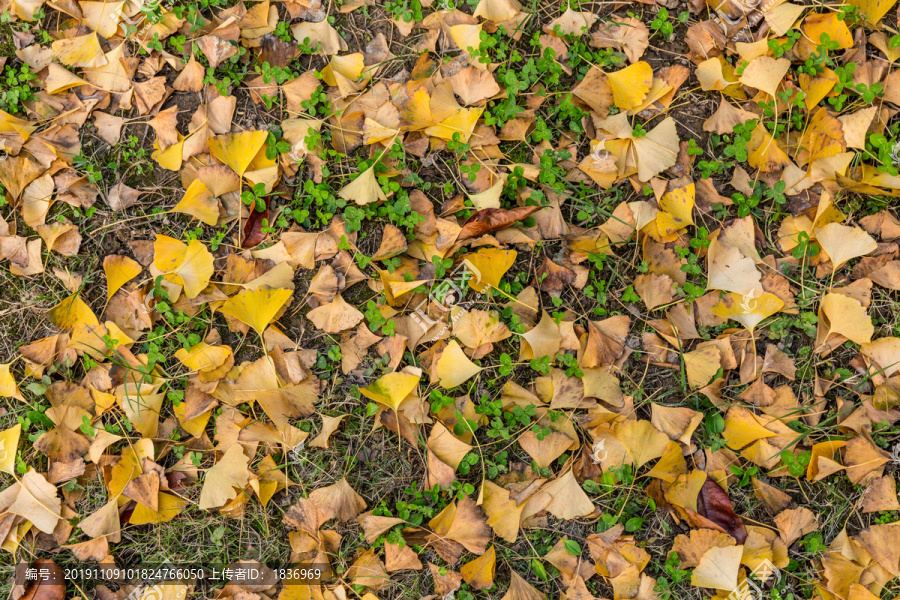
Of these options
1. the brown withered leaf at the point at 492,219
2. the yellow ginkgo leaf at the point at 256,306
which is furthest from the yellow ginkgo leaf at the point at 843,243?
the yellow ginkgo leaf at the point at 256,306

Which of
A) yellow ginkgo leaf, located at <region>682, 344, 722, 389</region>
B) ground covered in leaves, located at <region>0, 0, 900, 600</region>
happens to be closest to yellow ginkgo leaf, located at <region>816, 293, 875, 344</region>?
ground covered in leaves, located at <region>0, 0, 900, 600</region>

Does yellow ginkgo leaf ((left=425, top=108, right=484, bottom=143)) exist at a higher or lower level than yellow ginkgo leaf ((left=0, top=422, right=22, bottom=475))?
higher

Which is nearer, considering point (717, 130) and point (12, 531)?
point (12, 531)

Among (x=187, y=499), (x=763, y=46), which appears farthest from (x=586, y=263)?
(x=187, y=499)

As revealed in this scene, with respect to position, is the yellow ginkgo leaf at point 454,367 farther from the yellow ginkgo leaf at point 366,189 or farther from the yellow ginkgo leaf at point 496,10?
the yellow ginkgo leaf at point 496,10

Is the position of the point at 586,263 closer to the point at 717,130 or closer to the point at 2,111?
the point at 717,130

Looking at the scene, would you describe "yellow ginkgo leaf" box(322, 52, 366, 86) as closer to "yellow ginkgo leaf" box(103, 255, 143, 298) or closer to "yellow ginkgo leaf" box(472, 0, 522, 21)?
"yellow ginkgo leaf" box(472, 0, 522, 21)
